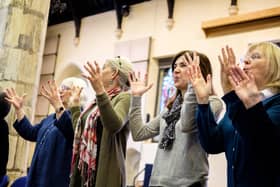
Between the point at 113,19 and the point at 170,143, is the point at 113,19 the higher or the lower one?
the higher one

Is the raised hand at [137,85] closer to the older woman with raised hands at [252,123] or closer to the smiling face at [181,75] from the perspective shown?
the smiling face at [181,75]

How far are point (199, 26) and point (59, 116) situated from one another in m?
4.10

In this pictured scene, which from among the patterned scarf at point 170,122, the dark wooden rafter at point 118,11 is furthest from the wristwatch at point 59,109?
the dark wooden rafter at point 118,11

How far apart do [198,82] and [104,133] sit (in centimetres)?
58

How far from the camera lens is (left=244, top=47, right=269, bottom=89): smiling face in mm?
1601

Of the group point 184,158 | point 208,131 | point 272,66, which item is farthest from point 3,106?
point 272,66

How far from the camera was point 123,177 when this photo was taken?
7.17ft

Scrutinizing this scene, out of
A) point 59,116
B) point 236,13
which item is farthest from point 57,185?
point 236,13

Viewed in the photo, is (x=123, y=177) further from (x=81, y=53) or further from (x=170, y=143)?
(x=81, y=53)

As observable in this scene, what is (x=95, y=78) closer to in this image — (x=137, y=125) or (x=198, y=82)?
(x=137, y=125)

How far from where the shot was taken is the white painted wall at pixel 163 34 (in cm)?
555

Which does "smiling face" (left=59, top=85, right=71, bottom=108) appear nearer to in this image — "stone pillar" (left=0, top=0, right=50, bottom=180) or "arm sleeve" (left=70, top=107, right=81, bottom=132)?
"arm sleeve" (left=70, top=107, right=81, bottom=132)

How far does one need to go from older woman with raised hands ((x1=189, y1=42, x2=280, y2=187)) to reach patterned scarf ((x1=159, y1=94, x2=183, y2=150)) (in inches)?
9.8

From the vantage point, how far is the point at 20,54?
346 cm
